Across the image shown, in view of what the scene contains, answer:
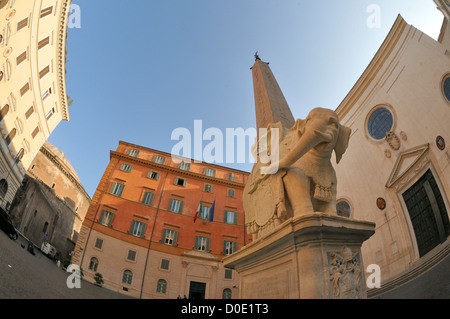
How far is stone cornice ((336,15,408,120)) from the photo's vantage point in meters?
16.4

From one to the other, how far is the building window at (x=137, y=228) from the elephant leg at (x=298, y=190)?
18.9 metres

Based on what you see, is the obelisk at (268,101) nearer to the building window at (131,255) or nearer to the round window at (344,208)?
the round window at (344,208)

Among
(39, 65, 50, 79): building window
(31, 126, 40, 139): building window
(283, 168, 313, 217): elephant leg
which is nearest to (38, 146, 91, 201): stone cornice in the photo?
(31, 126, 40, 139): building window

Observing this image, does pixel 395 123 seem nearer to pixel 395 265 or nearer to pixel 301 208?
pixel 395 265

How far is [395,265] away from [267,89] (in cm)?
1277

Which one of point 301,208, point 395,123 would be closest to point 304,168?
point 301,208

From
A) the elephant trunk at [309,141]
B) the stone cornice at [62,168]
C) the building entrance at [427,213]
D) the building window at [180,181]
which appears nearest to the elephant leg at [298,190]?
the elephant trunk at [309,141]

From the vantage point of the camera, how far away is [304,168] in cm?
373

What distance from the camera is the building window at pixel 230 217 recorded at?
23.2 meters

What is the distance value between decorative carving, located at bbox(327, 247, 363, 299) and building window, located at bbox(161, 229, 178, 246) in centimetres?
1928

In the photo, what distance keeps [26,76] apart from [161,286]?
18.2 m

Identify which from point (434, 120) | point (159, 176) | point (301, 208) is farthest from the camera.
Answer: point (159, 176)

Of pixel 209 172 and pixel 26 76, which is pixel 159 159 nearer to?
pixel 209 172
